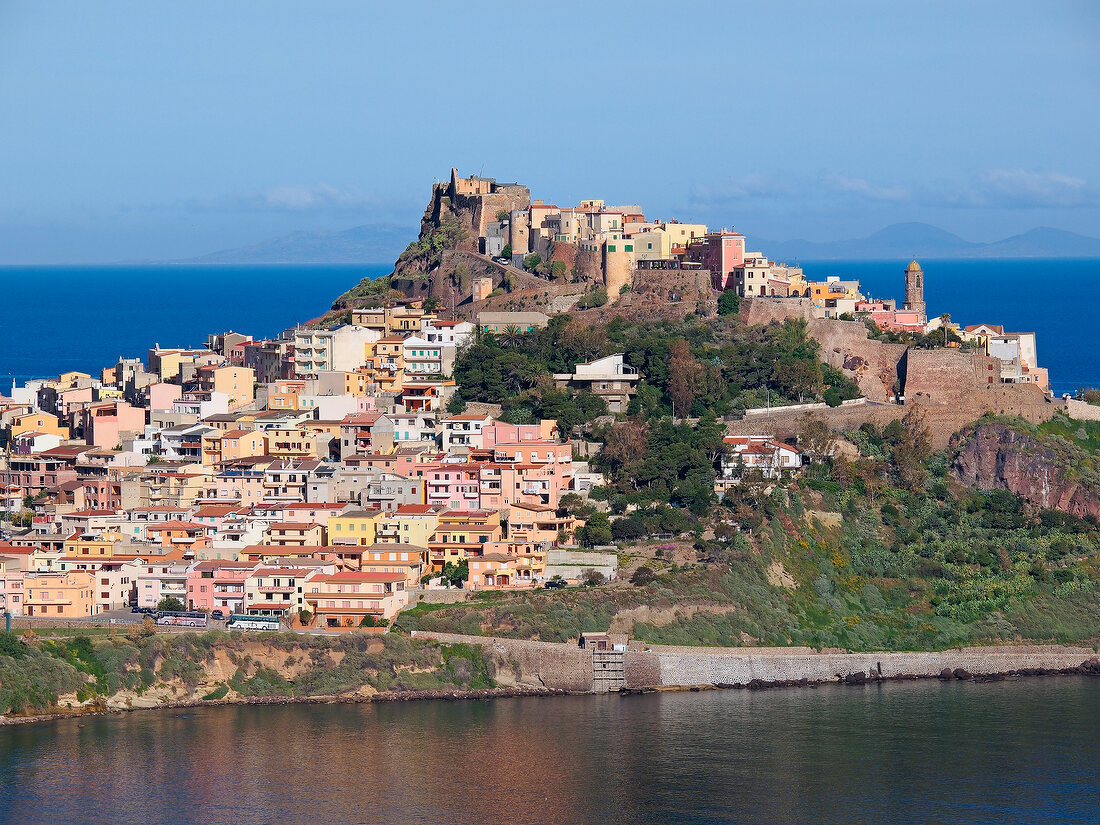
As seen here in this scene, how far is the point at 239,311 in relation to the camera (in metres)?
107

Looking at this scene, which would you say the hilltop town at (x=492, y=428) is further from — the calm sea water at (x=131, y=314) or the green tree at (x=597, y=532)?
the calm sea water at (x=131, y=314)

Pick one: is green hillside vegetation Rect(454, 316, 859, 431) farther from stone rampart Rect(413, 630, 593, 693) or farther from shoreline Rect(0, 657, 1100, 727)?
shoreline Rect(0, 657, 1100, 727)

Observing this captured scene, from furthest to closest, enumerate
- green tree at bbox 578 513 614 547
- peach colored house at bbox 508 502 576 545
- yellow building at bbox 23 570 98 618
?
1. green tree at bbox 578 513 614 547
2. peach colored house at bbox 508 502 576 545
3. yellow building at bbox 23 570 98 618

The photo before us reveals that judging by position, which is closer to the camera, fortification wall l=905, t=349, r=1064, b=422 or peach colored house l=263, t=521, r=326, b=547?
peach colored house l=263, t=521, r=326, b=547

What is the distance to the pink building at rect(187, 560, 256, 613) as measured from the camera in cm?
4091

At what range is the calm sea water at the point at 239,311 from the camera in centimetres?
8112

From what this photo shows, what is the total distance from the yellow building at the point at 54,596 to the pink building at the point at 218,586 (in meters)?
2.21

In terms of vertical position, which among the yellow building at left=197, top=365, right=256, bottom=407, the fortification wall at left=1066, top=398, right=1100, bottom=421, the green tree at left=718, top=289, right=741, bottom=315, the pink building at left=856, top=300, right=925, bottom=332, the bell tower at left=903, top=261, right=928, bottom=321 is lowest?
the fortification wall at left=1066, top=398, right=1100, bottom=421

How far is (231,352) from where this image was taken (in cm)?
5788

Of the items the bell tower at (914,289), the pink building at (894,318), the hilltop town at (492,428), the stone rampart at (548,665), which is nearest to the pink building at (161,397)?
the hilltop town at (492,428)

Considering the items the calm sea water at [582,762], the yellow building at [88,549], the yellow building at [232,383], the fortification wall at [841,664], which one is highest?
the yellow building at [232,383]

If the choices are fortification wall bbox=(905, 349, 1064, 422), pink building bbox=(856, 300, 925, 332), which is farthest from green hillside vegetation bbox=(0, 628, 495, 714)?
pink building bbox=(856, 300, 925, 332)

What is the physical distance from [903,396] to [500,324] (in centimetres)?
1111

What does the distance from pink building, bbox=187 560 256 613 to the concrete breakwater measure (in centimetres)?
380
